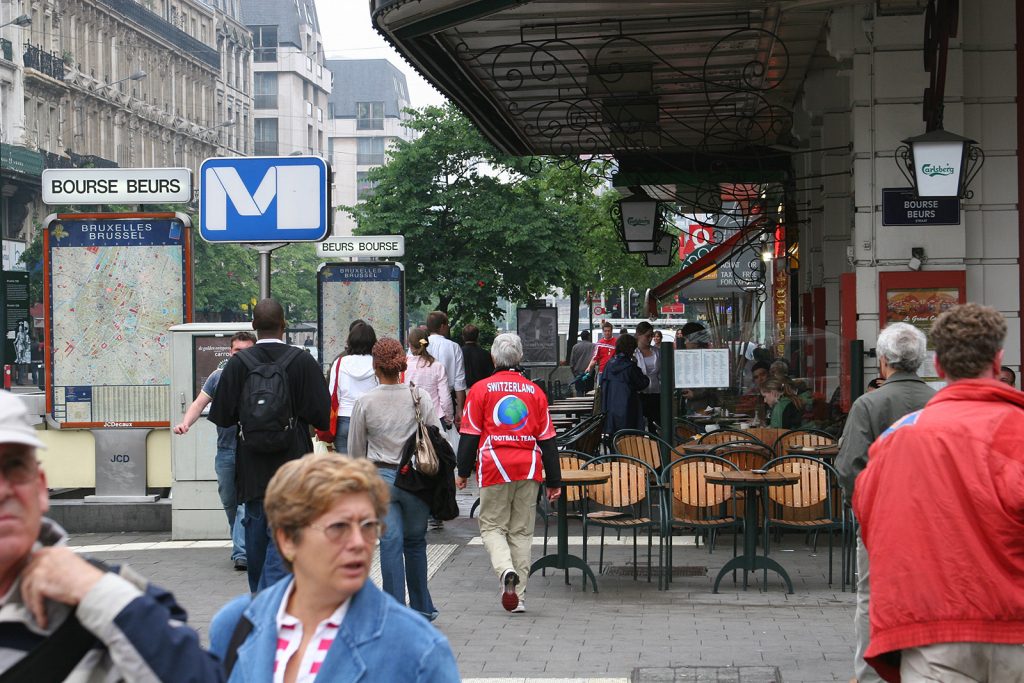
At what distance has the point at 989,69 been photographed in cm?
1075

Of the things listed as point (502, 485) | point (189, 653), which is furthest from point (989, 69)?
point (189, 653)

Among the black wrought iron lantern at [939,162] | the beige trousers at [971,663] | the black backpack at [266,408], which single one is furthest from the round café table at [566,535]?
the beige trousers at [971,663]

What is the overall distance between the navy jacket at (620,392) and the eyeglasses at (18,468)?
13.3 metres

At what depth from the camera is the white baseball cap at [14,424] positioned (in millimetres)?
1916

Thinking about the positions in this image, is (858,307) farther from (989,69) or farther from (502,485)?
(502,485)

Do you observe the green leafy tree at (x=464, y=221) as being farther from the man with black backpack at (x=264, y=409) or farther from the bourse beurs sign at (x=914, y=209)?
the man with black backpack at (x=264, y=409)

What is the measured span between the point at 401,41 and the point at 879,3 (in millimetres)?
3568

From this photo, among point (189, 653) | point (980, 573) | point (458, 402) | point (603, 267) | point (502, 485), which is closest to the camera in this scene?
point (189, 653)

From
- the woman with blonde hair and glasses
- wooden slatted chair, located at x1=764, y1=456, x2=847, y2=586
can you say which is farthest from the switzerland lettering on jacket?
the woman with blonde hair and glasses

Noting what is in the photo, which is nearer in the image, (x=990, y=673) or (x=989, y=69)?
(x=990, y=673)

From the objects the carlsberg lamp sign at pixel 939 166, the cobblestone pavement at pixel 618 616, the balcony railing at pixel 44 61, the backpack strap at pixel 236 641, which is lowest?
the cobblestone pavement at pixel 618 616

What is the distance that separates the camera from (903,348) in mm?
6137

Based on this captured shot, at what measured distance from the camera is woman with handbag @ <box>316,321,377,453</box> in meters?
10.3

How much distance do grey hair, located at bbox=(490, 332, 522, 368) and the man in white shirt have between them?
5.37 m
